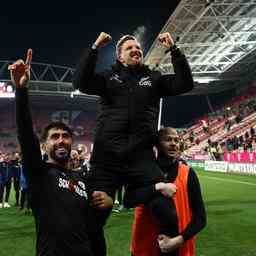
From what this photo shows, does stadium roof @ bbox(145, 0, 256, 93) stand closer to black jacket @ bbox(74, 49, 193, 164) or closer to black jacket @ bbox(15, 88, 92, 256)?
black jacket @ bbox(74, 49, 193, 164)

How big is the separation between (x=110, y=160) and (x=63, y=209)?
73cm

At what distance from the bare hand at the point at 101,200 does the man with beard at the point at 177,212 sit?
0.42m

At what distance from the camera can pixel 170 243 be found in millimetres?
3311

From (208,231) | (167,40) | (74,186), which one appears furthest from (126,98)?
(208,231)

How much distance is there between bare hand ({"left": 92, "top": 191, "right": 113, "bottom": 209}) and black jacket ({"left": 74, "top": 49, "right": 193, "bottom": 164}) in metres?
0.33

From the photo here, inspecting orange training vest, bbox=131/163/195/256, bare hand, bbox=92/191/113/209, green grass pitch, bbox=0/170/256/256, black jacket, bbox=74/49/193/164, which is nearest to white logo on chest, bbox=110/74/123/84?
black jacket, bbox=74/49/193/164

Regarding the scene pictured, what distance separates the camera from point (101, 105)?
3863 millimetres

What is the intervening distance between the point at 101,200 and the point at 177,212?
24.3 inches

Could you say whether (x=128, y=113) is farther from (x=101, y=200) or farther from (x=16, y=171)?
(x=16, y=171)

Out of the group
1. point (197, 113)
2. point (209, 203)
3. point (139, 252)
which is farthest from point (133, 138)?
point (197, 113)

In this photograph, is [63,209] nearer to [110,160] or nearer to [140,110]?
[110,160]

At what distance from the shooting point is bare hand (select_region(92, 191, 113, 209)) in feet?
10.8

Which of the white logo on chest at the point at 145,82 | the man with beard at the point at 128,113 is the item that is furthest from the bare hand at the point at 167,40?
the white logo on chest at the point at 145,82

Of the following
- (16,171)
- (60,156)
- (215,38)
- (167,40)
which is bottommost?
(16,171)
